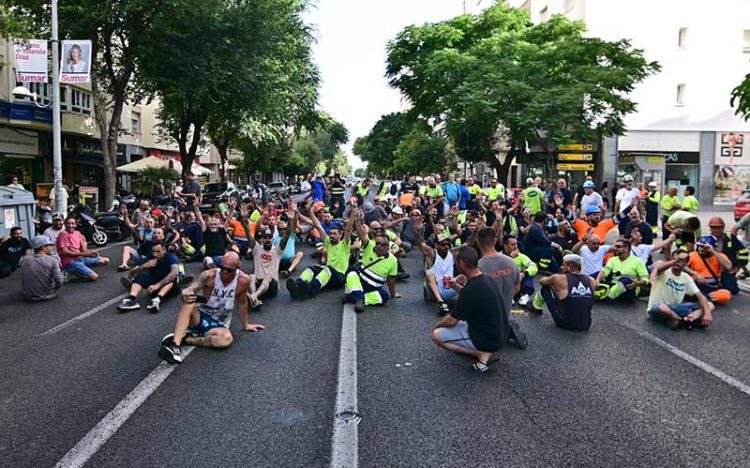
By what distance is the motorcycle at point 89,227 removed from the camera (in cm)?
1670

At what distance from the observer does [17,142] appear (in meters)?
25.5

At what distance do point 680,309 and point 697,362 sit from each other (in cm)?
170

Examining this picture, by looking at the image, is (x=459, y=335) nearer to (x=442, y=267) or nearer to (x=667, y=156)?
(x=442, y=267)

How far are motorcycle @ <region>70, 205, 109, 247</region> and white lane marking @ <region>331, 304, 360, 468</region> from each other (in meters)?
11.9

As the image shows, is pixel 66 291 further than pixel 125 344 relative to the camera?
Yes

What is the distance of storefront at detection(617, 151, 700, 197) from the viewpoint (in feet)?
112

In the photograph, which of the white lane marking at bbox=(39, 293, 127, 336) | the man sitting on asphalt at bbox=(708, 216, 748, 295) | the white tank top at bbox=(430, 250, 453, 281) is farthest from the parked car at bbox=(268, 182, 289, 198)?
the man sitting on asphalt at bbox=(708, 216, 748, 295)

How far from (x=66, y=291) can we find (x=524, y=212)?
32.4ft

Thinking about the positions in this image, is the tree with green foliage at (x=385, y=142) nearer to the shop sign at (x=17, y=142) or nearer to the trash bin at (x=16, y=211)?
the shop sign at (x=17, y=142)

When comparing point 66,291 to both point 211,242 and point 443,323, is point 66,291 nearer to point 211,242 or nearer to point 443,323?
point 211,242

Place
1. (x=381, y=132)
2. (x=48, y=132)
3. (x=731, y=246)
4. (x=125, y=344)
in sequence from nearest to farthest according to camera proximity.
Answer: (x=125, y=344) < (x=731, y=246) < (x=48, y=132) < (x=381, y=132)

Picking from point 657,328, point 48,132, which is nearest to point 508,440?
point 657,328

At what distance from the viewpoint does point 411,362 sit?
21.2 feet

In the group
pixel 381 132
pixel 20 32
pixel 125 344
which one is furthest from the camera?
pixel 381 132
